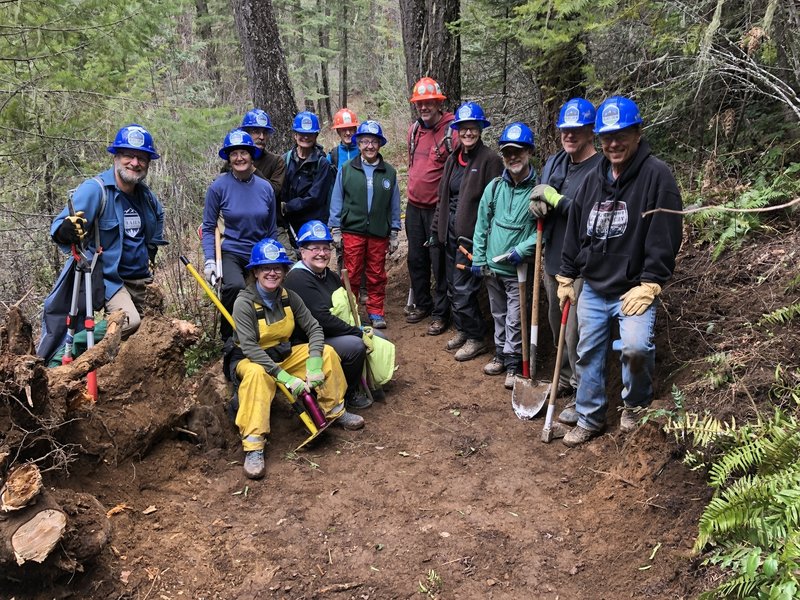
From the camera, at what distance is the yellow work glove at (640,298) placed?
4.23 meters

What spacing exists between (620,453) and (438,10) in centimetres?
631

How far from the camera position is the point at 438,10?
7.96m

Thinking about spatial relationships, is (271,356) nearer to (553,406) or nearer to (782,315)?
(553,406)

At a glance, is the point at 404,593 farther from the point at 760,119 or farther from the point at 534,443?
the point at 760,119

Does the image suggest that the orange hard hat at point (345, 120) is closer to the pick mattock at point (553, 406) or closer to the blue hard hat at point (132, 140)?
the blue hard hat at point (132, 140)

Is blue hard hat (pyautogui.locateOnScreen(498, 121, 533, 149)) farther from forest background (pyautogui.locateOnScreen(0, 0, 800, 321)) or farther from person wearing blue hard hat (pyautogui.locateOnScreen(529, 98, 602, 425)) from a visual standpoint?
forest background (pyautogui.locateOnScreen(0, 0, 800, 321))

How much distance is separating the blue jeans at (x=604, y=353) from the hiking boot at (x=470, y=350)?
1.90 meters

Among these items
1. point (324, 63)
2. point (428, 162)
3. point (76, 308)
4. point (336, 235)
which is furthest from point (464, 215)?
point (324, 63)

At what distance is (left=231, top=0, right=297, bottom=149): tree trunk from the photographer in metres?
9.03

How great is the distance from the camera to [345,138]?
24.8 feet

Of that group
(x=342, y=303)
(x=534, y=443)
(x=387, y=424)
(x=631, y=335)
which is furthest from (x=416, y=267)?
(x=631, y=335)

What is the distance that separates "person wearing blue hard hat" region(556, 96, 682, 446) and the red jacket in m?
2.52

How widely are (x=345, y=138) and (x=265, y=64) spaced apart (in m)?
2.60

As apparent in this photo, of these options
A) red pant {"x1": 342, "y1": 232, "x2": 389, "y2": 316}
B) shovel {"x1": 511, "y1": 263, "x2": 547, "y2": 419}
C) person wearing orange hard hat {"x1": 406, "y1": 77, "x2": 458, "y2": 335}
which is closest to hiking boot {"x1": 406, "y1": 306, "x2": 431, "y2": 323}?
person wearing orange hard hat {"x1": 406, "y1": 77, "x2": 458, "y2": 335}
